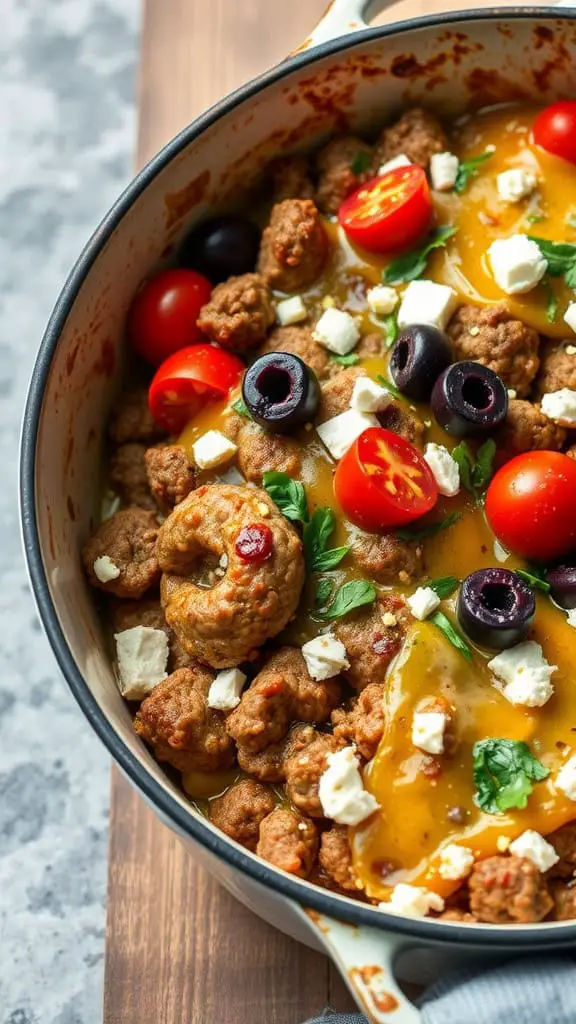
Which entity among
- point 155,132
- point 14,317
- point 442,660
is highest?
point 155,132

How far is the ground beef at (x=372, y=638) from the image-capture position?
275 centimetres

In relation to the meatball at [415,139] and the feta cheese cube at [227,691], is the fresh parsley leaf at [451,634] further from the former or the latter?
the meatball at [415,139]

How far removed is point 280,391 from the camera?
2.85 m

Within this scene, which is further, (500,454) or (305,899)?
(500,454)

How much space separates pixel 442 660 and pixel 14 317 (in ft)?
7.21

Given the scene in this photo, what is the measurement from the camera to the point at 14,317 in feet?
13.6

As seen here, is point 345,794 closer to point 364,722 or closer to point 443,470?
point 364,722

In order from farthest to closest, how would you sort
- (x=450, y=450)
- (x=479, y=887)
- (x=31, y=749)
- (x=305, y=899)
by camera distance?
1. (x=31, y=749)
2. (x=450, y=450)
3. (x=479, y=887)
4. (x=305, y=899)

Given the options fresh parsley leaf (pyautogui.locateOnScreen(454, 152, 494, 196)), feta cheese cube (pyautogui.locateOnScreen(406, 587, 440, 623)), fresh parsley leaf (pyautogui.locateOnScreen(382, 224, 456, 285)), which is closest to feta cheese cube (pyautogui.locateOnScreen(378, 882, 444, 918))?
feta cheese cube (pyautogui.locateOnScreen(406, 587, 440, 623))

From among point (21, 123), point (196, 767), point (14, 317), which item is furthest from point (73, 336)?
point (21, 123)

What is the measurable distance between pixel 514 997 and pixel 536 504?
1059mm

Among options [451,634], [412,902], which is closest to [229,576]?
[451,634]

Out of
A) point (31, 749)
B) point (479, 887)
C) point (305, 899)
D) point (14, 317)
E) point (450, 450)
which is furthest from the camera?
point (14, 317)

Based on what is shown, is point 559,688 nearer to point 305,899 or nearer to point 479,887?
point 479,887
